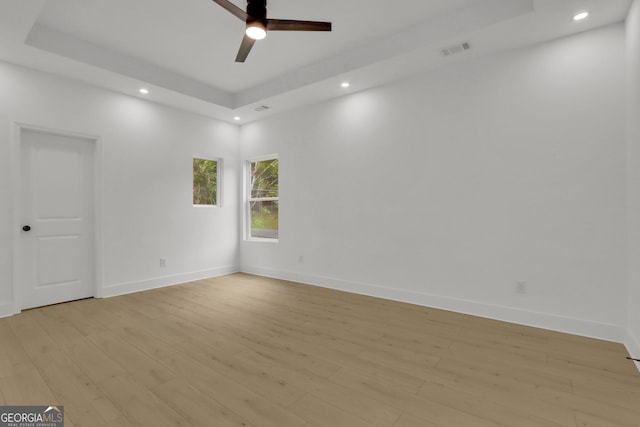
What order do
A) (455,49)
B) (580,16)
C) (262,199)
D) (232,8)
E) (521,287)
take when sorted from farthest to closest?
1. (262,199)
2. (455,49)
3. (521,287)
4. (580,16)
5. (232,8)

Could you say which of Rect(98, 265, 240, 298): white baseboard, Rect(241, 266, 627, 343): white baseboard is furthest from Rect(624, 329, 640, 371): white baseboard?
Rect(98, 265, 240, 298): white baseboard

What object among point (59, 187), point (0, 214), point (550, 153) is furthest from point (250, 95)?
point (550, 153)

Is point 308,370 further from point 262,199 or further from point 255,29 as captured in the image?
point 262,199

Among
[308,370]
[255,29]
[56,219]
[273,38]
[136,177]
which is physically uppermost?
[273,38]

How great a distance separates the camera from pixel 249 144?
567 cm

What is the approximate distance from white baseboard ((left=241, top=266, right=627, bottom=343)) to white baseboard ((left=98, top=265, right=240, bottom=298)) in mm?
1683

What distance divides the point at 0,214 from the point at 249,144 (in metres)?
3.52

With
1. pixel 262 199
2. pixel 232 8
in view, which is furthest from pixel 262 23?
pixel 262 199

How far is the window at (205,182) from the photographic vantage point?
17.2 feet

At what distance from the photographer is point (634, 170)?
2391 millimetres

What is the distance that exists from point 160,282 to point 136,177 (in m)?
1.65

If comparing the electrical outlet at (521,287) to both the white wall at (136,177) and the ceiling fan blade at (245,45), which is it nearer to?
the ceiling fan blade at (245,45)

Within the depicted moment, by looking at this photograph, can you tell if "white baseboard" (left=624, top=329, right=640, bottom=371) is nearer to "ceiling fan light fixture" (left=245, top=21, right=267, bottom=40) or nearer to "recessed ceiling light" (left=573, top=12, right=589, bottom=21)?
"recessed ceiling light" (left=573, top=12, right=589, bottom=21)

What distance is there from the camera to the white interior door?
3536 mm
